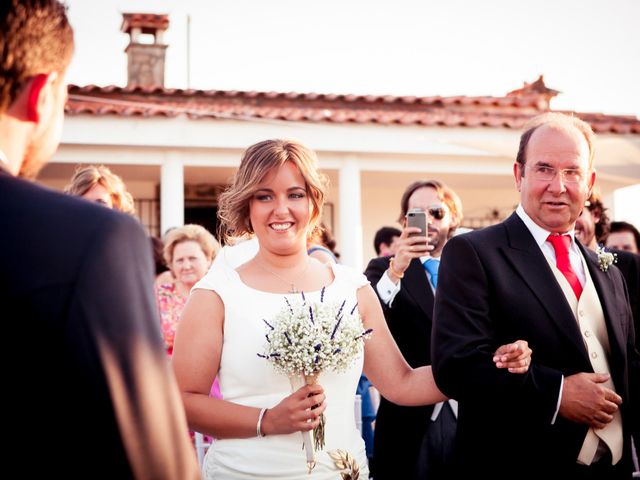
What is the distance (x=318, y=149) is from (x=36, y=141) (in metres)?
10.8

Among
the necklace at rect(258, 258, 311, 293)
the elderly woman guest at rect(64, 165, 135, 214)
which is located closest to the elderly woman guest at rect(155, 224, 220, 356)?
the elderly woman guest at rect(64, 165, 135, 214)

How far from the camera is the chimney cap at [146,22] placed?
16.0 metres

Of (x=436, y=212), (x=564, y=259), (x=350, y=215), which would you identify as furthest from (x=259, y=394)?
(x=350, y=215)

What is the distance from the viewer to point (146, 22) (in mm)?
16125

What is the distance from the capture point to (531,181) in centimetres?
345

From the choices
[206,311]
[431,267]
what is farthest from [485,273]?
[431,267]

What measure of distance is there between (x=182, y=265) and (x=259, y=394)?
328cm

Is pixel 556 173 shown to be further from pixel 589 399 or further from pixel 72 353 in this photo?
pixel 72 353

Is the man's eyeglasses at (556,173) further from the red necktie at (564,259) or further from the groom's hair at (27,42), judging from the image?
the groom's hair at (27,42)

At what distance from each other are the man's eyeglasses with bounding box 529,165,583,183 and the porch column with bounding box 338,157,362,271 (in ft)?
28.7

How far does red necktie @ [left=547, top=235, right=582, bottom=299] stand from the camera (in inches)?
134

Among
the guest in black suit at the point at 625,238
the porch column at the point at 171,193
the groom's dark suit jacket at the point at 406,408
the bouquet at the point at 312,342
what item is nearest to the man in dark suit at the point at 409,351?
the groom's dark suit jacket at the point at 406,408

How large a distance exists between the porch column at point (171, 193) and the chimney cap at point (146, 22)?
17.9 ft

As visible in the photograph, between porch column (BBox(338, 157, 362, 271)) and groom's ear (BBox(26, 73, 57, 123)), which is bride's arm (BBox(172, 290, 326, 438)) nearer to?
groom's ear (BBox(26, 73, 57, 123))
